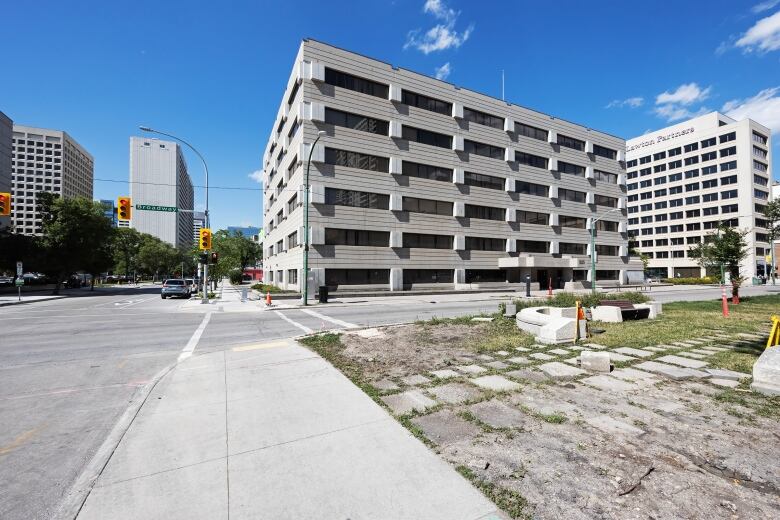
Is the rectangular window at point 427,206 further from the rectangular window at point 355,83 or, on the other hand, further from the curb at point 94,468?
the curb at point 94,468

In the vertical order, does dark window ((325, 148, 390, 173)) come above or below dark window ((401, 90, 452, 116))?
below

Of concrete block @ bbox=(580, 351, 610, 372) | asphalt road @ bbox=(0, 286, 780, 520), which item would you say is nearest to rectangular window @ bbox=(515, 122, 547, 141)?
asphalt road @ bbox=(0, 286, 780, 520)

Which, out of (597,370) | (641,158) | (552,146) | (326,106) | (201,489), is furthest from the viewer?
(641,158)

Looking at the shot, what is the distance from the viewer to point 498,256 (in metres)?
40.5

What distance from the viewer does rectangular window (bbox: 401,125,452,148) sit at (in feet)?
115

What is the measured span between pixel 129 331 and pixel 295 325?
587 centimetres

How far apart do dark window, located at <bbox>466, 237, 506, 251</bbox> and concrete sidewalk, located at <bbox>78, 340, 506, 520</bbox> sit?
112 ft

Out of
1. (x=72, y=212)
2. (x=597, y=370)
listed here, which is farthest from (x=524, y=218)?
(x=72, y=212)

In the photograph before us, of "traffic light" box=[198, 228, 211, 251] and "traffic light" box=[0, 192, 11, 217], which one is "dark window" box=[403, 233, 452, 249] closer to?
"traffic light" box=[198, 228, 211, 251]

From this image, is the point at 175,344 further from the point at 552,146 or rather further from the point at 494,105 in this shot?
the point at 552,146

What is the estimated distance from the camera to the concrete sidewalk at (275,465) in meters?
2.79

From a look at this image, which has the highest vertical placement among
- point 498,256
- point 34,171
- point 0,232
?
point 34,171

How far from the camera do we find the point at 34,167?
134 meters

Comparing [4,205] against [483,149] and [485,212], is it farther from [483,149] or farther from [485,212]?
[483,149]
